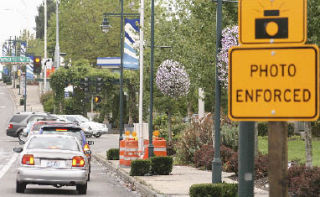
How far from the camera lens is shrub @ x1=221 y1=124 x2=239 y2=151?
1153 inches

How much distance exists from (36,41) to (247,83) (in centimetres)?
14791

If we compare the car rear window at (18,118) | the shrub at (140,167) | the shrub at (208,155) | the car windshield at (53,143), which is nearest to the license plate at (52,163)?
the car windshield at (53,143)

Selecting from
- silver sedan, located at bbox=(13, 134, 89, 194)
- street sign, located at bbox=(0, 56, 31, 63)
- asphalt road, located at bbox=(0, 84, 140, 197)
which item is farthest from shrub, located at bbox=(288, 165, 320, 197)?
street sign, located at bbox=(0, 56, 31, 63)

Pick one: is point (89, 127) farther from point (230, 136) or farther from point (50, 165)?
point (50, 165)

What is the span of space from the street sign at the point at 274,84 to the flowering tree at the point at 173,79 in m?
25.4

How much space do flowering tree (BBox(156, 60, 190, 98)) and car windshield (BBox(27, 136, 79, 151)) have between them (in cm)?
1255

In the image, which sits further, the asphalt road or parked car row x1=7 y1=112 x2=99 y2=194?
the asphalt road

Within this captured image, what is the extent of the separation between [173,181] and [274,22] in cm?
1645

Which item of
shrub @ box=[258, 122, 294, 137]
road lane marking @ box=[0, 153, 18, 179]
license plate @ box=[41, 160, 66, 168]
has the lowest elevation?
road lane marking @ box=[0, 153, 18, 179]

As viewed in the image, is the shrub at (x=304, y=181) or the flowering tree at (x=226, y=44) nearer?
the shrub at (x=304, y=181)

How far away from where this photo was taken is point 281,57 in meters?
6.47

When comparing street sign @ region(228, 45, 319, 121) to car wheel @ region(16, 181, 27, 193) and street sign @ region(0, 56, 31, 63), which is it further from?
street sign @ region(0, 56, 31, 63)

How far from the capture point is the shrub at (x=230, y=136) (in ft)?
96.1

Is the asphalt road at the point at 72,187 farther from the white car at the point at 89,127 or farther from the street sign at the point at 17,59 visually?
the street sign at the point at 17,59
